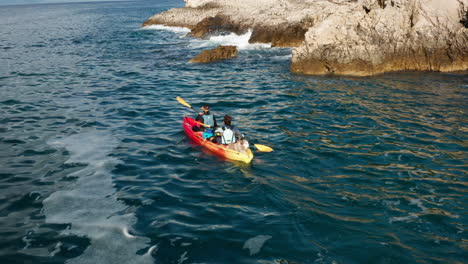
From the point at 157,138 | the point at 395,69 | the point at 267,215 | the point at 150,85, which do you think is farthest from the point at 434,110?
the point at 150,85

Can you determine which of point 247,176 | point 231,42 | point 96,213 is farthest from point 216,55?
point 96,213

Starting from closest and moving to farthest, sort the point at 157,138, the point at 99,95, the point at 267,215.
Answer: the point at 267,215, the point at 157,138, the point at 99,95

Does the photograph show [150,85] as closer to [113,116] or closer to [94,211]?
[113,116]

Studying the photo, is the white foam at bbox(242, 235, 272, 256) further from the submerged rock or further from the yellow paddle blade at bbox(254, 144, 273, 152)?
the submerged rock

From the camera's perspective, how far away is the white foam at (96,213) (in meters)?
7.98

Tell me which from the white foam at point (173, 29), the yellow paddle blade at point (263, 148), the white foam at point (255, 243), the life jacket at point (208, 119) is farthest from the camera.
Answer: the white foam at point (173, 29)

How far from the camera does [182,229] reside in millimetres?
8609

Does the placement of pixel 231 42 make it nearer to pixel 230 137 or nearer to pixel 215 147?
pixel 230 137

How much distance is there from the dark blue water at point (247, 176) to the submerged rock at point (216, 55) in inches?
326

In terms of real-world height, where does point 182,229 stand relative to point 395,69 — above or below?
below

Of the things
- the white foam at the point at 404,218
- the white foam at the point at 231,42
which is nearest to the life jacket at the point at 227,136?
the white foam at the point at 404,218

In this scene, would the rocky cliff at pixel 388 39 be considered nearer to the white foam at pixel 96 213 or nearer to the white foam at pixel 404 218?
the white foam at pixel 404 218

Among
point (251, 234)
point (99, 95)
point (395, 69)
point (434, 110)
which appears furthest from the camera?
point (395, 69)

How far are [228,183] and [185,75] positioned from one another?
54.3 ft
